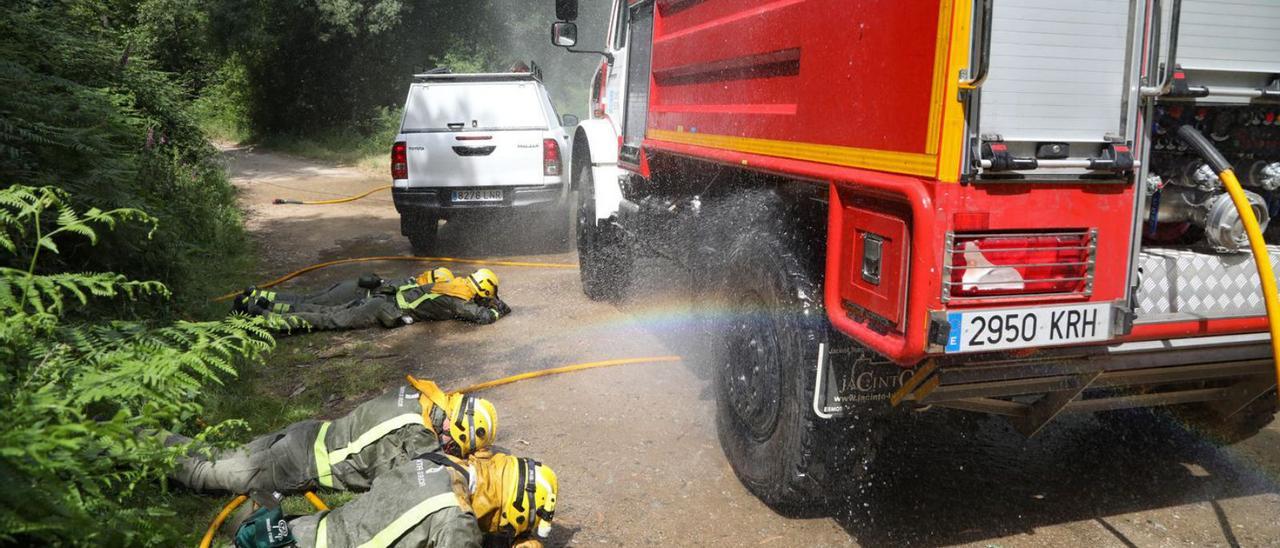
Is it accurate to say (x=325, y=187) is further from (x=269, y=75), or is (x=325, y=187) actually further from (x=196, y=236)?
(x=269, y=75)

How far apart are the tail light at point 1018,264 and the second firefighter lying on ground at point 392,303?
4.76 m

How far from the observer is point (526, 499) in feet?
10.7

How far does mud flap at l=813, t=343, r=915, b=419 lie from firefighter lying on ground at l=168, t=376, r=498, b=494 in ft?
4.40

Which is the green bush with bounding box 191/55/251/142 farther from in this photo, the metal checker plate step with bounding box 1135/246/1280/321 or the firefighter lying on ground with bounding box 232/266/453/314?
the metal checker plate step with bounding box 1135/246/1280/321

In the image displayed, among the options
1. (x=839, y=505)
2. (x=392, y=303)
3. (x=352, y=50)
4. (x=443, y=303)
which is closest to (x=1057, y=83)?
(x=839, y=505)

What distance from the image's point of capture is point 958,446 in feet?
14.8

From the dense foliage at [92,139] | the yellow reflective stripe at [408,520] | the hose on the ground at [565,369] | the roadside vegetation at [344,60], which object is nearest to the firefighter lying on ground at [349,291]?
the dense foliage at [92,139]

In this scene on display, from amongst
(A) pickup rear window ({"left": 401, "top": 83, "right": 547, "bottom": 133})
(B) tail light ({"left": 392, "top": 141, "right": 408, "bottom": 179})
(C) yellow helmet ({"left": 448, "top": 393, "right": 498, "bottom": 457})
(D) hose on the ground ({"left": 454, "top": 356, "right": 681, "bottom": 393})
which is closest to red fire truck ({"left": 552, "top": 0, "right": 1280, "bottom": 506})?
(C) yellow helmet ({"left": 448, "top": 393, "right": 498, "bottom": 457})

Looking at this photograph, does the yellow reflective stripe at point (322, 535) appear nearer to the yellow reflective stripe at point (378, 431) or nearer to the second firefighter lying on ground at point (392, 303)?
the yellow reflective stripe at point (378, 431)

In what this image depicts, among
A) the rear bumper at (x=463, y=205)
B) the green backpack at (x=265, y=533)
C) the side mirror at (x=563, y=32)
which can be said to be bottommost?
the green backpack at (x=265, y=533)

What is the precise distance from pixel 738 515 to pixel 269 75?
2696cm

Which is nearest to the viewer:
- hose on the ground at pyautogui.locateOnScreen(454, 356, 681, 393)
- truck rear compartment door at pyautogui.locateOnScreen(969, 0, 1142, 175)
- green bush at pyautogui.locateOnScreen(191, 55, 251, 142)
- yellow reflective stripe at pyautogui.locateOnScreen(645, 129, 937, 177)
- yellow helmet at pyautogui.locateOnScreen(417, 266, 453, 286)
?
truck rear compartment door at pyautogui.locateOnScreen(969, 0, 1142, 175)

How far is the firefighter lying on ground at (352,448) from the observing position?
3.74 meters

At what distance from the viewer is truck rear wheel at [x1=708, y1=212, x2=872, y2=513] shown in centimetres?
338
